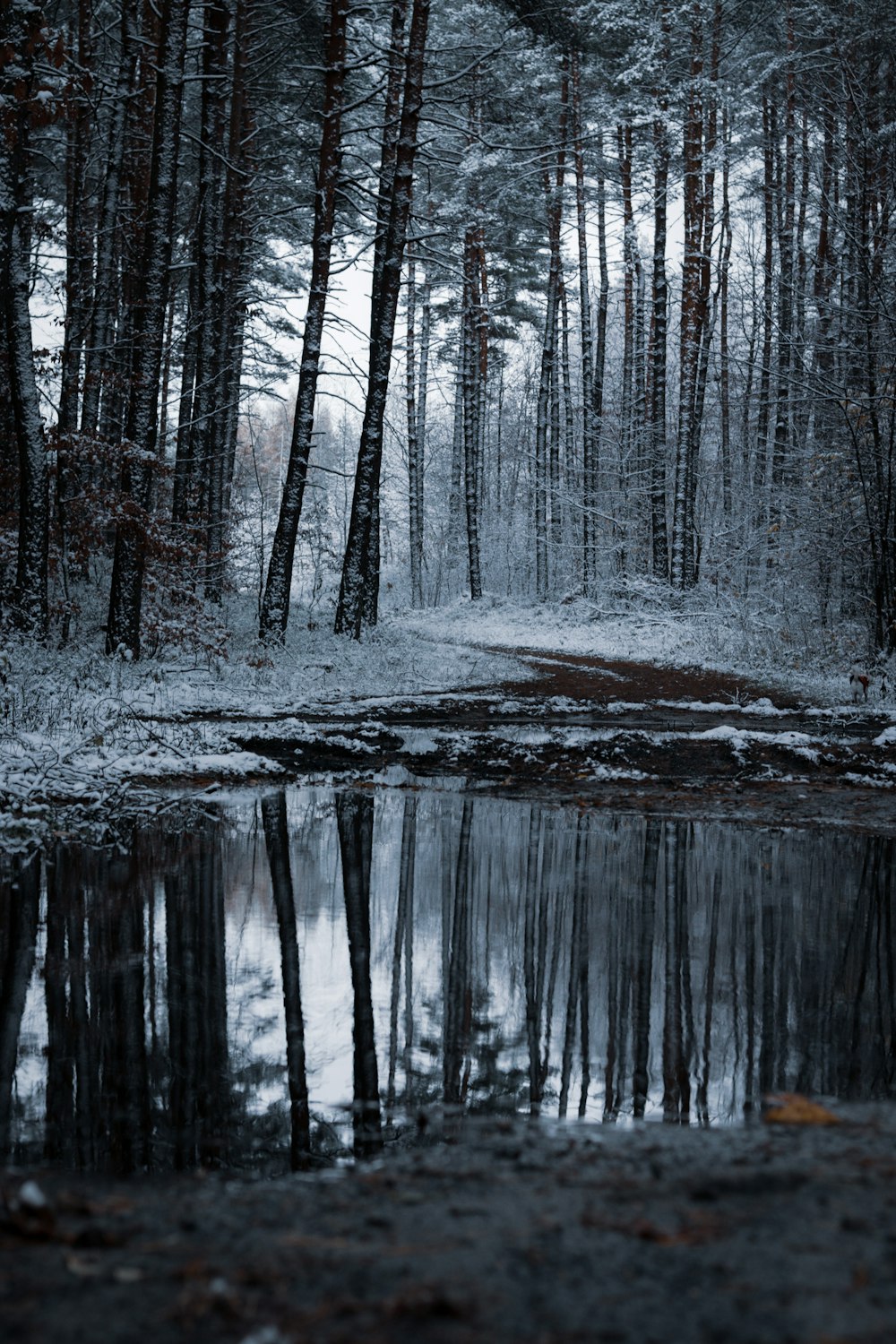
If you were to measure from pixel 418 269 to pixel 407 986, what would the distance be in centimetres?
3358

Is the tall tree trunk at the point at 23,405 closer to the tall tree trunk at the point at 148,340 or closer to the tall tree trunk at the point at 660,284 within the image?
the tall tree trunk at the point at 148,340

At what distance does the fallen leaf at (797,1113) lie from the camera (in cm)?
255

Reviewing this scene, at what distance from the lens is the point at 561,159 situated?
29812 millimetres

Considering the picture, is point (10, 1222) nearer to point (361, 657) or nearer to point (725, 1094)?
point (725, 1094)

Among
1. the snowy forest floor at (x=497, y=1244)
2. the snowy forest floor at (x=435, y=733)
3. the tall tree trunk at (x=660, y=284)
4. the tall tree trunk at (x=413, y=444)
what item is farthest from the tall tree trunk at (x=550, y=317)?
the snowy forest floor at (x=497, y=1244)

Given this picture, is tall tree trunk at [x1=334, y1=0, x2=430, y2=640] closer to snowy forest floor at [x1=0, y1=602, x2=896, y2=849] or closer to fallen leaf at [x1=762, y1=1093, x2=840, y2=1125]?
snowy forest floor at [x1=0, y1=602, x2=896, y2=849]

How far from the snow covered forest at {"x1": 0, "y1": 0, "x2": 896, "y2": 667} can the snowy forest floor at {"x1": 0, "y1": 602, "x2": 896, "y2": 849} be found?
1.89 m

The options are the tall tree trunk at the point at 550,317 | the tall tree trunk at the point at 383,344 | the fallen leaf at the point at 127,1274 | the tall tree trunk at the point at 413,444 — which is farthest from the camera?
the tall tree trunk at the point at 413,444

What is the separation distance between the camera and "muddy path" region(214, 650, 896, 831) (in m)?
7.43

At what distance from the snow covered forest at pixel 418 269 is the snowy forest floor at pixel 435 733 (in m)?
1.89

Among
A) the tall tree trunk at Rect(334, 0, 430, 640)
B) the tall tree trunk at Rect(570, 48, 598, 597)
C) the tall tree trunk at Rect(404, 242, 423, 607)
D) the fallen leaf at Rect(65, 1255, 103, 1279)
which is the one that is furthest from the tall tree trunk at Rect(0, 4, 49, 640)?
the tall tree trunk at Rect(570, 48, 598, 597)

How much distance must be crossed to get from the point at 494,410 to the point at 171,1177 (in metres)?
58.9

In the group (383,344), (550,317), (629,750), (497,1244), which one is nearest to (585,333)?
(550,317)

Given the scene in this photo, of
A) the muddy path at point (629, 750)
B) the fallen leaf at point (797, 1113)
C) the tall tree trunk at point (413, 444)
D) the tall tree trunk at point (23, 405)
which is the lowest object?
the fallen leaf at point (797, 1113)
